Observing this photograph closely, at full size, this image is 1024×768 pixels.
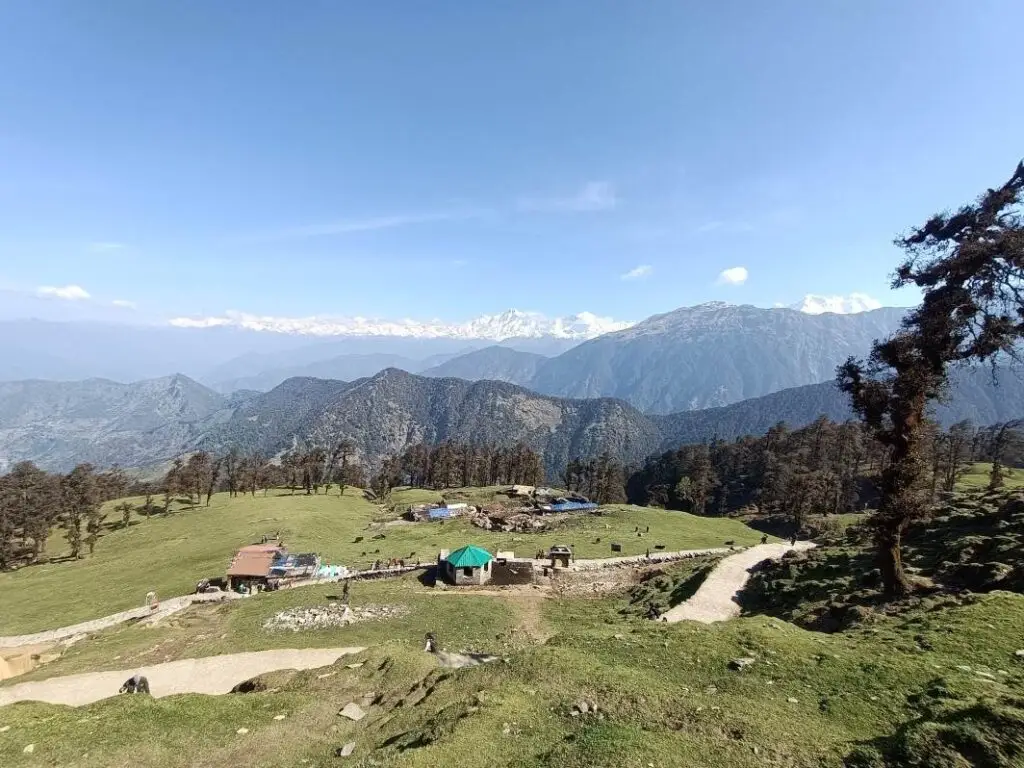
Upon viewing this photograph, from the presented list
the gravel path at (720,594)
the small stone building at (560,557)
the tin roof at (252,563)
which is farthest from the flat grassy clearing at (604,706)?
the tin roof at (252,563)

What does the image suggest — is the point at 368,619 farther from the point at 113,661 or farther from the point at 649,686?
the point at 649,686

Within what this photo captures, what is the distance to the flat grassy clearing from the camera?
1145cm

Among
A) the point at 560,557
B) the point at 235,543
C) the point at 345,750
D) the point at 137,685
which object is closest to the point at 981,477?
the point at 560,557

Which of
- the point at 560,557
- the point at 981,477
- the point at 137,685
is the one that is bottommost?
the point at 560,557

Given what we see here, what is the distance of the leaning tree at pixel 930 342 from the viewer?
19.2 m

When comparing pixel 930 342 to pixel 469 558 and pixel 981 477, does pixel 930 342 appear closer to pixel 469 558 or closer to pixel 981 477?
pixel 469 558

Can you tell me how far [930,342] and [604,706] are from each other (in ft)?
62.6

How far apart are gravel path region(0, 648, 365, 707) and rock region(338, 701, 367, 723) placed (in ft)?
31.0

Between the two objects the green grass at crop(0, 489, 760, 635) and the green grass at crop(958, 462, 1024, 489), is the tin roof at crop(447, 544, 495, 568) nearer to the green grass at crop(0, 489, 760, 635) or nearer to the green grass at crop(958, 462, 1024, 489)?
the green grass at crop(0, 489, 760, 635)

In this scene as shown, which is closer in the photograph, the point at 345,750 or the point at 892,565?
the point at 345,750

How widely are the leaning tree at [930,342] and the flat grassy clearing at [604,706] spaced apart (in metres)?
4.62

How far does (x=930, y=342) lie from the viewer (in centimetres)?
2078

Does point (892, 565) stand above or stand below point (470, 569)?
above

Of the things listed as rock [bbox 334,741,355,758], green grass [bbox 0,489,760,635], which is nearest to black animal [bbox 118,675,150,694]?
rock [bbox 334,741,355,758]
